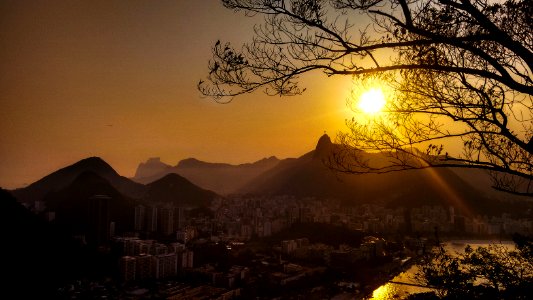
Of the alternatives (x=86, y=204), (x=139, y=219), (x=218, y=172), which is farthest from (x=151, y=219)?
(x=218, y=172)

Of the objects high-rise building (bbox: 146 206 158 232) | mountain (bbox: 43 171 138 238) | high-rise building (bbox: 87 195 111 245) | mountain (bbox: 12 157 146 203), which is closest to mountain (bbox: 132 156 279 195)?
mountain (bbox: 12 157 146 203)

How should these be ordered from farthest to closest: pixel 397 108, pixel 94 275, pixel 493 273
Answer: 1. pixel 94 275
2. pixel 493 273
3. pixel 397 108

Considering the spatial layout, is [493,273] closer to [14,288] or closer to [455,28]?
[455,28]

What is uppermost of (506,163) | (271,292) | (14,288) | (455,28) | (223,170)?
(223,170)

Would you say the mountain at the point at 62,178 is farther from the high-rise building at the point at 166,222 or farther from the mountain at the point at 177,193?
the high-rise building at the point at 166,222

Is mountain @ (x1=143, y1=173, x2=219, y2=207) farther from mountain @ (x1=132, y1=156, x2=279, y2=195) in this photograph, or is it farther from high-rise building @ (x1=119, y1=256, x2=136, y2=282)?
mountain @ (x1=132, y1=156, x2=279, y2=195)

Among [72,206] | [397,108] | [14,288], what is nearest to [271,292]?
[14,288]

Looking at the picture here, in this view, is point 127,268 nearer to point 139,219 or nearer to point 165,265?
point 165,265

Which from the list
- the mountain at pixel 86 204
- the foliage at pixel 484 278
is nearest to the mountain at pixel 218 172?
the mountain at pixel 86 204

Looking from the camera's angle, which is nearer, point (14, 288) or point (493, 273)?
point (493, 273)
